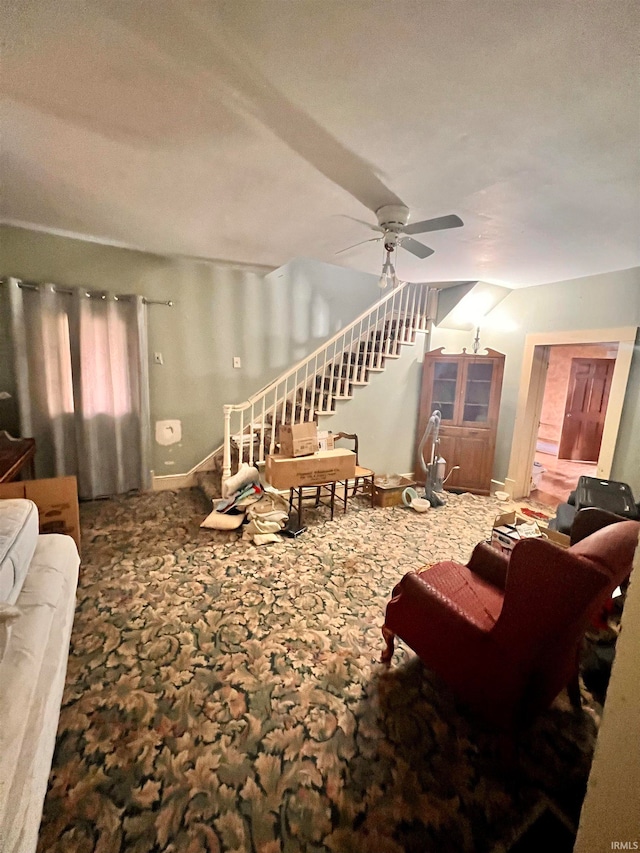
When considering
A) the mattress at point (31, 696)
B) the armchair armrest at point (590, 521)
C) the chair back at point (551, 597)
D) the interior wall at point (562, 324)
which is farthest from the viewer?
the interior wall at point (562, 324)

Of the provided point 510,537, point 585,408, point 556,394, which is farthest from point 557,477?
point 510,537

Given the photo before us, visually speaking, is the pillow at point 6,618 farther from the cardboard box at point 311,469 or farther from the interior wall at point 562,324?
the interior wall at point 562,324

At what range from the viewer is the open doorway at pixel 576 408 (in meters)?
5.99

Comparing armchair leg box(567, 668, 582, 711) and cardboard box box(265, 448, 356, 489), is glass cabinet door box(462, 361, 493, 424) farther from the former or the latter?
armchair leg box(567, 668, 582, 711)

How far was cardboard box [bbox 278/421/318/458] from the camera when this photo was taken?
3.11m

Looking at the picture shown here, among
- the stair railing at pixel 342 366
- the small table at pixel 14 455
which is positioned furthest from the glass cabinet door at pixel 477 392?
the small table at pixel 14 455

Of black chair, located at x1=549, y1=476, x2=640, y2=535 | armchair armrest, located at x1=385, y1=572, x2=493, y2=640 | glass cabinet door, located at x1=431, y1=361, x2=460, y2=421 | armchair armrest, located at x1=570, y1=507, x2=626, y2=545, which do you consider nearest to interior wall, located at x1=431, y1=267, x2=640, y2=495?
glass cabinet door, located at x1=431, y1=361, x2=460, y2=421

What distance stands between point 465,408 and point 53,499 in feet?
14.0

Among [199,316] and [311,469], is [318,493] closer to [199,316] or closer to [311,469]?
[311,469]

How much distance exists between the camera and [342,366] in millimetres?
4250

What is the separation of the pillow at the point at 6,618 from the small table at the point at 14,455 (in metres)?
1.57

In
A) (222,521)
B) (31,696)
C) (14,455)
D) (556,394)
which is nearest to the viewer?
(31,696)

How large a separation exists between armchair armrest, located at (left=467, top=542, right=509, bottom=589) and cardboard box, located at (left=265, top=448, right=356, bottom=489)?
5.18 ft

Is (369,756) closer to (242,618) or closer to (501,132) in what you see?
(242,618)
